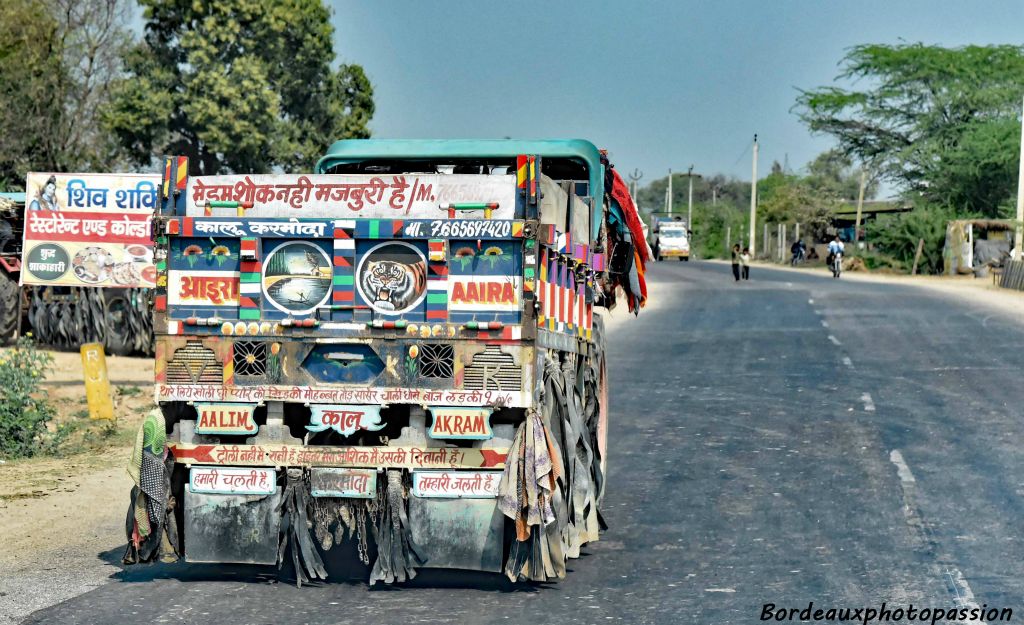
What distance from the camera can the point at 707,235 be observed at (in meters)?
109

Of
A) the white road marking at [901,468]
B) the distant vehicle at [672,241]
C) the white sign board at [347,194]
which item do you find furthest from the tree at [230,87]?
the distant vehicle at [672,241]

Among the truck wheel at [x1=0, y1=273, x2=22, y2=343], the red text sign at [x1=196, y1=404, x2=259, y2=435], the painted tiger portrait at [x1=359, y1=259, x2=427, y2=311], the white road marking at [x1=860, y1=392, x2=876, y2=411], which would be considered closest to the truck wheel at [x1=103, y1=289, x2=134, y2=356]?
the truck wheel at [x1=0, y1=273, x2=22, y2=343]

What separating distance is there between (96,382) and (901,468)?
951 centimetres

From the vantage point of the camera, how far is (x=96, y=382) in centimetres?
1653

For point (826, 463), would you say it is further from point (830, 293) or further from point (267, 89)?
point (267, 89)

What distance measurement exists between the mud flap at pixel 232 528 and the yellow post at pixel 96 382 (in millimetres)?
8799

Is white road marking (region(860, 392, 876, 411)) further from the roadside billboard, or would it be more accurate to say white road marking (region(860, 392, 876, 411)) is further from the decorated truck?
the decorated truck

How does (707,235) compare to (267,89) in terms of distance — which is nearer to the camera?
(267,89)

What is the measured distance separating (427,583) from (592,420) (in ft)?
9.13

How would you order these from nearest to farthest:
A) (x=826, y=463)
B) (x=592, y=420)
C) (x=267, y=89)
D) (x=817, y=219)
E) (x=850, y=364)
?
(x=592, y=420)
(x=826, y=463)
(x=850, y=364)
(x=267, y=89)
(x=817, y=219)

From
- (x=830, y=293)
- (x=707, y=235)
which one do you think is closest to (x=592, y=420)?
(x=830, y=293)

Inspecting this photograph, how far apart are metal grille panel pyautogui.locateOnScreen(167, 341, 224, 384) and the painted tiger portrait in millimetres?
994

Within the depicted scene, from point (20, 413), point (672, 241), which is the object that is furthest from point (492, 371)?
point (672, 241)

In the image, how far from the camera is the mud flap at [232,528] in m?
8.00
